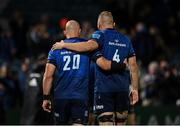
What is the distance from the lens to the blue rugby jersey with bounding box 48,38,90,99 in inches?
492

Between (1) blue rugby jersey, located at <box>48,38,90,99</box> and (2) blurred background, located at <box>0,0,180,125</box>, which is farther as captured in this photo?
(2) blurred background, located at <box>0,0,180,125</box>

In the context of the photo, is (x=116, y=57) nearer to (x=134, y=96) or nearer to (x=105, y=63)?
(x=105, y=63)

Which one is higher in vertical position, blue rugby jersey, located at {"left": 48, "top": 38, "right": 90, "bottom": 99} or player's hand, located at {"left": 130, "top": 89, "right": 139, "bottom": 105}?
blue rugby jersey, located at {"left": 48, "top": 38, "right": 90, "bottom": 99}

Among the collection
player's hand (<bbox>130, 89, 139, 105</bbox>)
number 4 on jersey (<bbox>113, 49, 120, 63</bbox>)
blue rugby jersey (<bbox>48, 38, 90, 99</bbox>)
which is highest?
number 4 on jersey (<bbox>113, 49, 120, 63</bbox>)

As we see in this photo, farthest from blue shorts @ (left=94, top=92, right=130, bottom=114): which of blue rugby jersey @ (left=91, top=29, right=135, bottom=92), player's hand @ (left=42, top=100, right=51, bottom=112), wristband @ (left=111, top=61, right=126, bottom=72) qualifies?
player's hand @ (left=42, top=100, right=51, bottom=112)

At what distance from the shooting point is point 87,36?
20094 millimetres

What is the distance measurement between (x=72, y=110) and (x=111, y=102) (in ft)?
2.16

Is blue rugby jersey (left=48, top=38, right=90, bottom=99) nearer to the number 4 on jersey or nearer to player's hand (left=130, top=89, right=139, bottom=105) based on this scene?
the number 4 on jersey

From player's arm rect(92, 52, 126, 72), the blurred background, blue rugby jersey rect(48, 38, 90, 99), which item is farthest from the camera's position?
the blurred background

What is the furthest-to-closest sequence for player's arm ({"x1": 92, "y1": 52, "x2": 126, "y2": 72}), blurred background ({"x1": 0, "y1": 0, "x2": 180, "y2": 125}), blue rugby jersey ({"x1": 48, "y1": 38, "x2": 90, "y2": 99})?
1. blurred background ({"x1": 0, "y1": 0, "x2": 180, "y2": 125})
2. blue rugby jersey ({"x1": 48, "y1": 38, "x2": 90, "y2": 99})
3. player's arm ({"x1": 92, "y1": 52, "x2": 126, "y2": 72})

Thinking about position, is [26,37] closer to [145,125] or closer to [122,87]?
[145,125]

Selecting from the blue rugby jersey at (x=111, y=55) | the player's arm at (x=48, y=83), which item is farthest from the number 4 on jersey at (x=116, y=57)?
the player's arm at (x=48, y=83)

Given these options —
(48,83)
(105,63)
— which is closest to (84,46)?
(105,63)

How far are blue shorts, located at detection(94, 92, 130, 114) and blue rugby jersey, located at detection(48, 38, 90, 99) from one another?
269 millimetres
